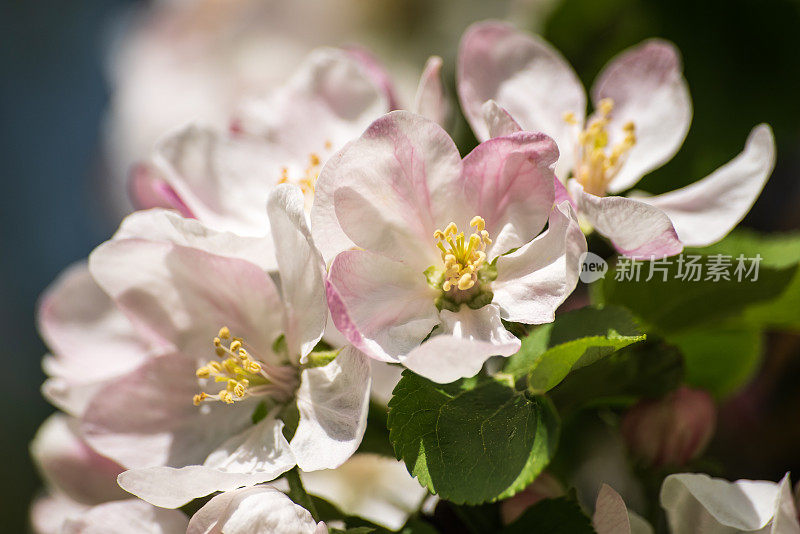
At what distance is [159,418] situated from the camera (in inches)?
22.1

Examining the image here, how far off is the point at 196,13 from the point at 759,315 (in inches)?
45.3

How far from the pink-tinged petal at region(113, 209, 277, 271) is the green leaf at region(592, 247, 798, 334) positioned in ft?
0.87

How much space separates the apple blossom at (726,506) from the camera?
1.54 feet

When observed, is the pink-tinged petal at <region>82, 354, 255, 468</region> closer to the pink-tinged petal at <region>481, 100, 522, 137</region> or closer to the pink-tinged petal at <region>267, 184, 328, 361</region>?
the pink-tinged petal at <region>267, 184, 328, 361</region>

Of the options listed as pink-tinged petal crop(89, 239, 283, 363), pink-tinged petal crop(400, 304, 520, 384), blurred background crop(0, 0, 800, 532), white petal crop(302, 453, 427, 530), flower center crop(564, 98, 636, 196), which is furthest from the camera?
blurred background crop(0, 0, 800, 532)

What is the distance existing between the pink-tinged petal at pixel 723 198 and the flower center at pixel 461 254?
138 mm

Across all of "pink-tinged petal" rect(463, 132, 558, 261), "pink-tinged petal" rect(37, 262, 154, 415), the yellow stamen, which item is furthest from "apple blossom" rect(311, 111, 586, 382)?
"pink-tinged petal" rect(37, 262, 154, 415)

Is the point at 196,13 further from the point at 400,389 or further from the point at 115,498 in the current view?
the point at 400,389

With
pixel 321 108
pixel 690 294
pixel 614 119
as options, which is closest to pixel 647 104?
pixel 614 119

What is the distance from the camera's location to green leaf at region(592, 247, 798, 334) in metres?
0.60

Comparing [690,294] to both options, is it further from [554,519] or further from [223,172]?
[223,172]

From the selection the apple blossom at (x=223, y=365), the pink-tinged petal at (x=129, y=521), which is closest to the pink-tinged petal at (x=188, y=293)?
the apple blossom at (x=223, y=365)

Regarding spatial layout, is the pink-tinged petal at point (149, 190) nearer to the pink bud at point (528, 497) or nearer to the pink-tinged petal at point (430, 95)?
the pink-tinged petal at point (430, 95)

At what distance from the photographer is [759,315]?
2.14ft
